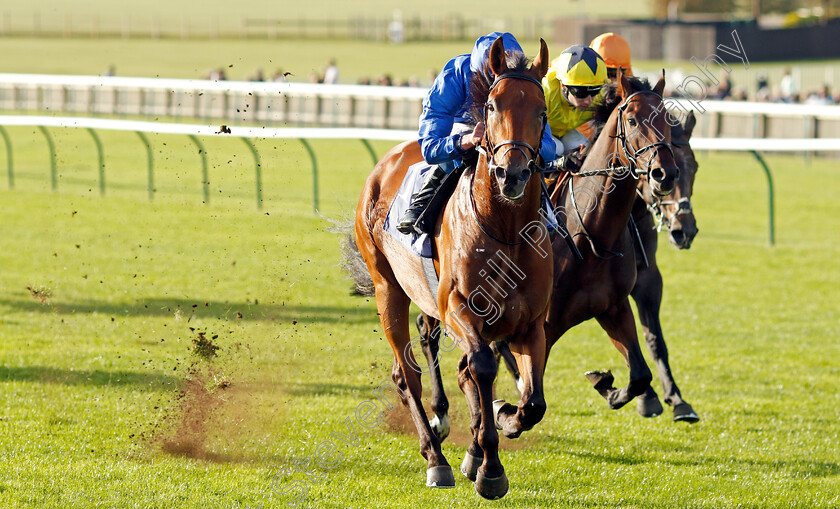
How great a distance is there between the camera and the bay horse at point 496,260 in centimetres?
360

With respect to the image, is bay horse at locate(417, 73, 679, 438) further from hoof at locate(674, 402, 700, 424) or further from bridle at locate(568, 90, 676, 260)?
hoof at locate(674, 402, 700, 424)

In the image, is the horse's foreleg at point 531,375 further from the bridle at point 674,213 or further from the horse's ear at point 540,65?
the bridle at point 674,213

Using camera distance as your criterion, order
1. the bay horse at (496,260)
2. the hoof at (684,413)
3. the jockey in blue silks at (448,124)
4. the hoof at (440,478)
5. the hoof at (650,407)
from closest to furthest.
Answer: the bay horse at (496,260) → the jockey in blue silks at (448,124) → the hoof at (440,478) → the hoof at (650,407) → the hoof at (684,413)

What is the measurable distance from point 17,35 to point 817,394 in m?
53.7

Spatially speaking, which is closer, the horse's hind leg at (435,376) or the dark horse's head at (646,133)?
the dark horse's head at (646,133)

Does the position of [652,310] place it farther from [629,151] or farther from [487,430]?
[487,430]

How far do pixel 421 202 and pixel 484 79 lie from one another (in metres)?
0.71

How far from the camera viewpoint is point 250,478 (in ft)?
15.1

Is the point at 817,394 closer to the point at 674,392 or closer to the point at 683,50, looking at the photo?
the point at 674,392

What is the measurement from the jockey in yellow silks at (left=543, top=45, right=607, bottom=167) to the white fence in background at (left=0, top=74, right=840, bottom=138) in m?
5.78

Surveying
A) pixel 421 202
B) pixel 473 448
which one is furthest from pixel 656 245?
pixel 473 448

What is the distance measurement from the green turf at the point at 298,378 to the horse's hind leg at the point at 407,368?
0.14 metres

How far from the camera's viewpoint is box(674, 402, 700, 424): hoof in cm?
547

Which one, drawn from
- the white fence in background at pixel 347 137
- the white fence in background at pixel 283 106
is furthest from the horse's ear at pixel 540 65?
the white fence in background at pixel 283 106
